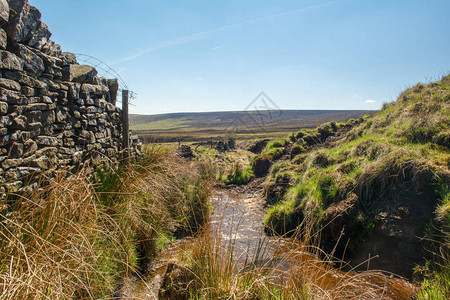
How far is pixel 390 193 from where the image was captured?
19.7 feet

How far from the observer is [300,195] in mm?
7941

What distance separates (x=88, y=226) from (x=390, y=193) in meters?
5.79

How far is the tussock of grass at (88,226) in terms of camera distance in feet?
8.36

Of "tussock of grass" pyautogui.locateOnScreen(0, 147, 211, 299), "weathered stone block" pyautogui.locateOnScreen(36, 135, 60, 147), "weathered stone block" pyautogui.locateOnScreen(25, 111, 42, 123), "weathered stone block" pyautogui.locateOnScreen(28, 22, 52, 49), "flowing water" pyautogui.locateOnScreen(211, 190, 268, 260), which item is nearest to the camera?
"tussock of grass" pyautogui.locateOnScreen(0, 147, 211, 299)

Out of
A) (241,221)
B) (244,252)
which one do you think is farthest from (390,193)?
(244,252)

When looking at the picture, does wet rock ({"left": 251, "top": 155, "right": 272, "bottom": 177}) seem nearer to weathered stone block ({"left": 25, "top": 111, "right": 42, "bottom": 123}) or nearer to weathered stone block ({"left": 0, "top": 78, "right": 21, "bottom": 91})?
weathered stone block ({"left": 25, "top": 111, "right": 42, "bottom": 123})

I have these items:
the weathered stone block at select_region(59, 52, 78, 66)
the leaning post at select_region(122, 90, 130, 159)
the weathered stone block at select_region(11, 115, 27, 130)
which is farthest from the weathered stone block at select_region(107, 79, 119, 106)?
the weathered stone block at select_region(11, 115, 27, 130)

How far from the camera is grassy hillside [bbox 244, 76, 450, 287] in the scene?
5109 mm

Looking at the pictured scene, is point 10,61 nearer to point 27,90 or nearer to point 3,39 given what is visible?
point 3,39

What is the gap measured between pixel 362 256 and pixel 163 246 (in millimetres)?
4213

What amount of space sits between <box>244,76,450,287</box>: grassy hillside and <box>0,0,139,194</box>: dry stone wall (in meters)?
3.57

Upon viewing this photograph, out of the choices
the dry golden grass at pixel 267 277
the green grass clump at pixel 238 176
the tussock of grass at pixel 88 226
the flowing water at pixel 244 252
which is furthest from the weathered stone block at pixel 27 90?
the green grass clump at pixel 238 176

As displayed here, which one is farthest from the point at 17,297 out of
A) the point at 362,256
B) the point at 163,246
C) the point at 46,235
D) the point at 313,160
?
the point at 313,160

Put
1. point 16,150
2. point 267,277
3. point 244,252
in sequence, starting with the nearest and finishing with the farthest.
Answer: point 267,277 < point 244,252 < point 16,150
